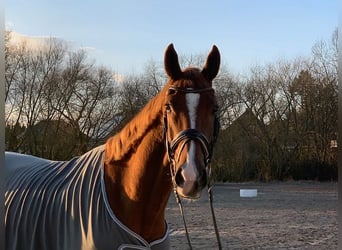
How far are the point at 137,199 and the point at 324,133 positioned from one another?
17.3 meters

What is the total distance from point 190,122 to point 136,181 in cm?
46

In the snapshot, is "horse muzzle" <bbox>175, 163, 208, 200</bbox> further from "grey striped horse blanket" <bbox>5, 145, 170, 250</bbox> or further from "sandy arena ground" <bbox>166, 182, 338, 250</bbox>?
"sandy arena ground" <bbox>166, 182, 338, 250</bbox>

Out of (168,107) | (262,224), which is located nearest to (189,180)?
(168,107)

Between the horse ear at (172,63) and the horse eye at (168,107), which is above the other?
the horse ear at (172,63)

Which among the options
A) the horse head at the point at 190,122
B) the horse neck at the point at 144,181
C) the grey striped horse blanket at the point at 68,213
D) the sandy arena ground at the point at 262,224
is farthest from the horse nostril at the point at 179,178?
the sandy arena ground at the point at 262,224

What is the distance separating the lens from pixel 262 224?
8.10 m

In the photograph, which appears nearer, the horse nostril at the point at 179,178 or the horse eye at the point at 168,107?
the horse nostril at the point at 179,178

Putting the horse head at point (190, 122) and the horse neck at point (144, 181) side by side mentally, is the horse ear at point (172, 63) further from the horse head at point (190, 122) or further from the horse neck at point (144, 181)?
the horse neck at point (144, 181)

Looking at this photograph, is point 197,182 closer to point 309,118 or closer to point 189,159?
point 189,159

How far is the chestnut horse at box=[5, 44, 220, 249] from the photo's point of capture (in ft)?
6.68

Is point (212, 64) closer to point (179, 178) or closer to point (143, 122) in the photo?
point (143, 122)

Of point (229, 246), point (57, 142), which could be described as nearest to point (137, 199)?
point (229, 246)

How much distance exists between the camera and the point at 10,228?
253 centimetres

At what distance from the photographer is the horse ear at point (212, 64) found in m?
2.30
